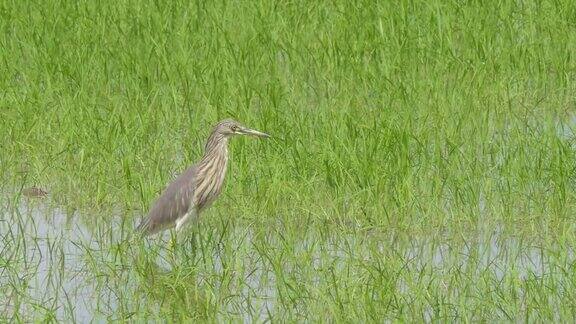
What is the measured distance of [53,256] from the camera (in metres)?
6.93

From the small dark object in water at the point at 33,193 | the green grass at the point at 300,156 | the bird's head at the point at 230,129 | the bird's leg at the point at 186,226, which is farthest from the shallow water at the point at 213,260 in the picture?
the bird's head at the point at 230,129

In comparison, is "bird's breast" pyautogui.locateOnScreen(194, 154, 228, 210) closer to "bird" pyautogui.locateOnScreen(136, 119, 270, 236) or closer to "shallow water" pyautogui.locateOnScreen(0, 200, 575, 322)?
"bird" pyautogui.locateOnScreen(136, 119, 270, 236)

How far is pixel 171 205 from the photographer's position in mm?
7223

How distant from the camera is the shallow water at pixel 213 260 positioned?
6.31 metres

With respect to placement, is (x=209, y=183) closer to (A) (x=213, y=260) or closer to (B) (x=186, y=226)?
(B) (x=186, y=226)

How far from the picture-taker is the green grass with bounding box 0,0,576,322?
6.35m

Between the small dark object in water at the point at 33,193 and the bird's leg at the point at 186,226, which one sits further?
the small dark object in water at the point at 33,193

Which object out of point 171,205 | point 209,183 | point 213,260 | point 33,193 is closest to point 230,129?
point 209,183

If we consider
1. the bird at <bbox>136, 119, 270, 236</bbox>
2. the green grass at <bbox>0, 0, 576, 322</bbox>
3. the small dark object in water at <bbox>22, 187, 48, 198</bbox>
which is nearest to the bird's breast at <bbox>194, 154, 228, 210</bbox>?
the bird at <bbox>136, 119, 270, 236</bbox>

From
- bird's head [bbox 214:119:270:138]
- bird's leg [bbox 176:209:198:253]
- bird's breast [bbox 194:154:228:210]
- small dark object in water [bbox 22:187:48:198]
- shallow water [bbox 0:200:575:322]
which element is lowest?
shallow water [bbox 0:200:575:322]

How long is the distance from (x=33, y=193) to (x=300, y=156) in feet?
5.02

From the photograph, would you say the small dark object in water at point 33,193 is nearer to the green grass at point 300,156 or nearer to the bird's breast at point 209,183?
the green grass at point 300,156

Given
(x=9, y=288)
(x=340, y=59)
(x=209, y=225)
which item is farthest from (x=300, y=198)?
(x=340, y=59)

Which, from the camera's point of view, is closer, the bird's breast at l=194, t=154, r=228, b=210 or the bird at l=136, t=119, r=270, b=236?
the bird at l=136, t=119, r=270, b=236
